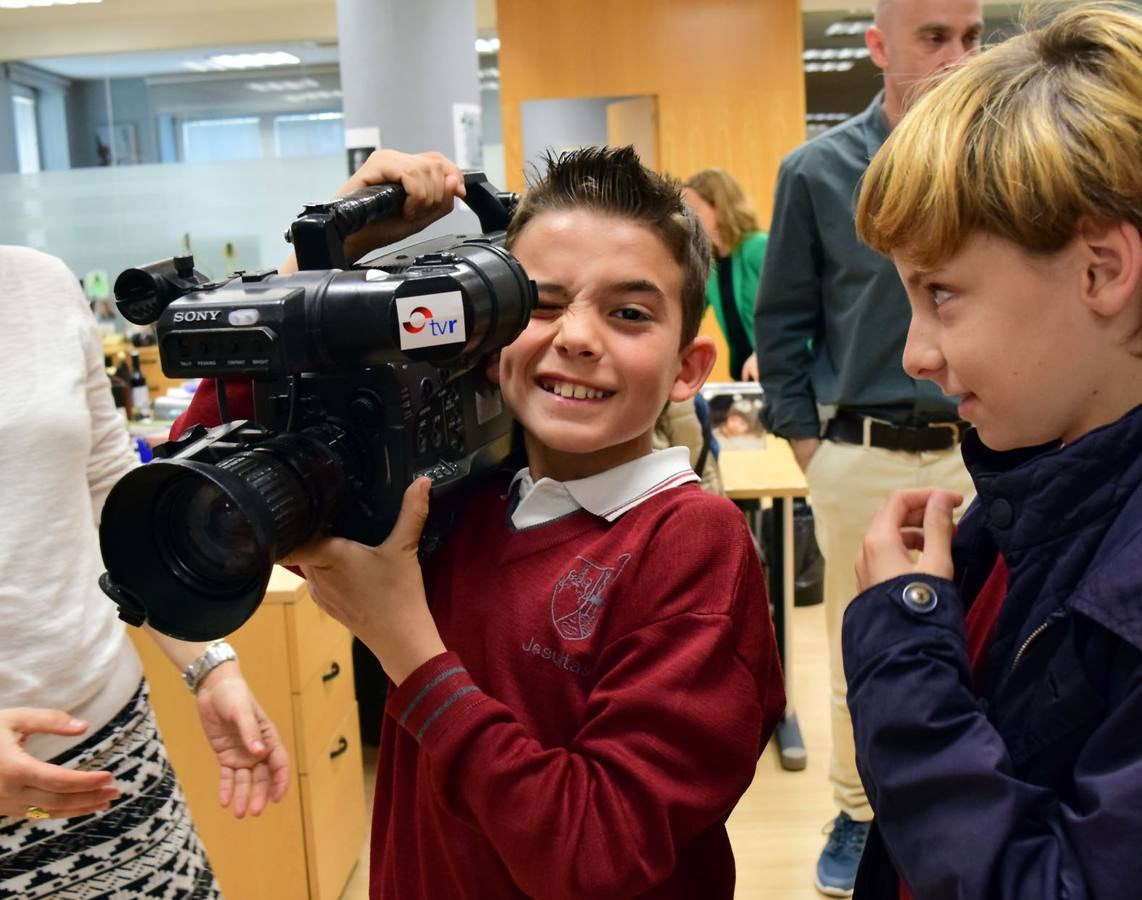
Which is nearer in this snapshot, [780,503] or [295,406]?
[295,406]

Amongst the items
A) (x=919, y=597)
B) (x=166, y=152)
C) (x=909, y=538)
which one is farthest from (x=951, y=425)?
(x=166, y=152)

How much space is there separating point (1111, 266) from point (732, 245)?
12.2 feet

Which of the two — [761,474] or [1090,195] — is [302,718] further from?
[1090,195]

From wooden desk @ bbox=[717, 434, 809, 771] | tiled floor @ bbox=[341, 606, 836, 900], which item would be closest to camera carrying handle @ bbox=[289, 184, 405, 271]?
tiled floor @ bbox=[341, 606, 836, 900]

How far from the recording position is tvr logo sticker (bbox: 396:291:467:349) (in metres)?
0.70

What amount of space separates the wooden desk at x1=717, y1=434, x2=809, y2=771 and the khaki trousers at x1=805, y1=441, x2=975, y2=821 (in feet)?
1.63

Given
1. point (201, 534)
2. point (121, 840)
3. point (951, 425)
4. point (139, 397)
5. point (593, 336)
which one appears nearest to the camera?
point (201, 534)

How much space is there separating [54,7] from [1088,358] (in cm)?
724

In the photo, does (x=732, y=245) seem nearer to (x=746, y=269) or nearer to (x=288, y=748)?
(x=746, y=269)

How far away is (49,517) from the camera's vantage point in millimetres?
1218

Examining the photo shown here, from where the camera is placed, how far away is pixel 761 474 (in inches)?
117

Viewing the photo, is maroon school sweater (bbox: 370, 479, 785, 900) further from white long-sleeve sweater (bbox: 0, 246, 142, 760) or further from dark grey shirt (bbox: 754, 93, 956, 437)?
dark grey shirt (bbox: 754, 93, 956, 437)

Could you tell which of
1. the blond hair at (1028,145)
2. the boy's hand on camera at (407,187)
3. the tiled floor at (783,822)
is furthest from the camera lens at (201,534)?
the tiled floor at (783,822)

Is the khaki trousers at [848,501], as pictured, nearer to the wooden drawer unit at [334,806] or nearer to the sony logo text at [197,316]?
the wooden drawer unit at [334,806]
